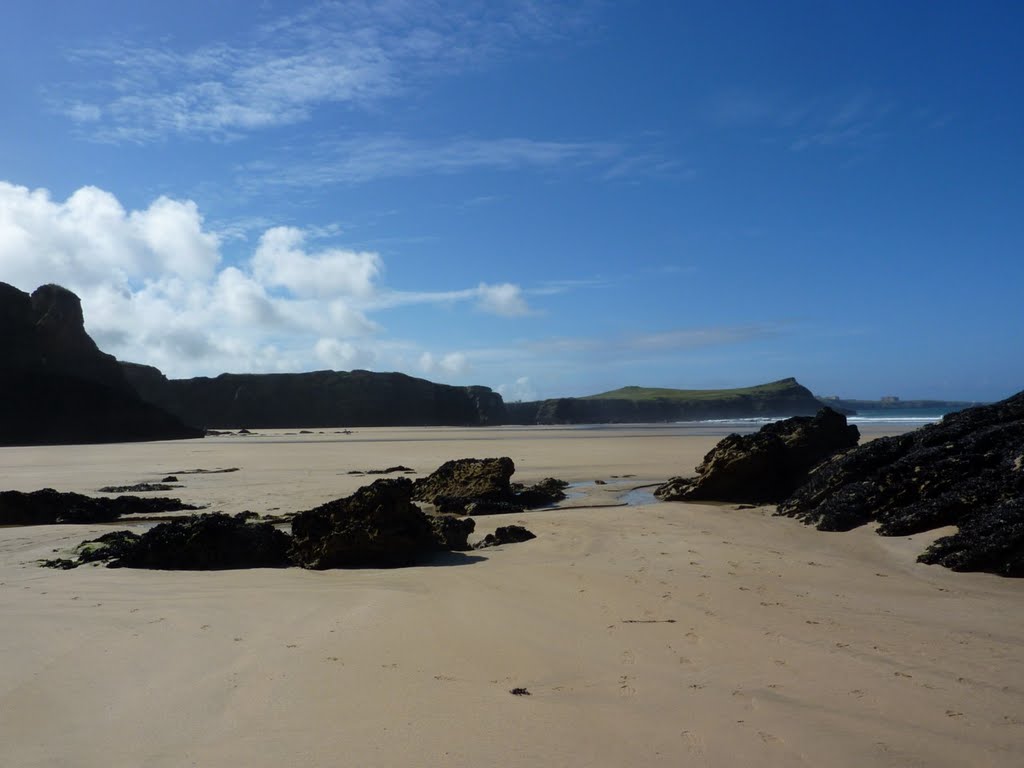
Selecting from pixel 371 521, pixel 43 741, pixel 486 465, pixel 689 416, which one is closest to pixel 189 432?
pixel 486 465

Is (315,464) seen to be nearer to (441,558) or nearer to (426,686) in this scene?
(441,558)

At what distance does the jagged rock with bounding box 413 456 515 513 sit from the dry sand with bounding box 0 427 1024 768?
5.04 metres

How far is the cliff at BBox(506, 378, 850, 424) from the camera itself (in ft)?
431

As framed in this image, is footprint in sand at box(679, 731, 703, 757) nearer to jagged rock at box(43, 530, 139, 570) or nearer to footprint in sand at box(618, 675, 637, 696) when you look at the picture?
footprint in sand at box(618, 675, 637, 696)

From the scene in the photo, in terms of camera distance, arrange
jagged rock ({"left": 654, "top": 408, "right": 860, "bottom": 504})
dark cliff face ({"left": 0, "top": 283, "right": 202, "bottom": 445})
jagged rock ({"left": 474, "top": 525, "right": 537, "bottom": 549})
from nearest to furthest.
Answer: jagged rock ({"left": 474, "top": 525, "right": 537, "bottom": 549}), jagged rock ({"left": 654, "top": 408, "right": 860, "bottom": 504}), dark cliff face ({"left": 0, "top": 283, "right": 202, "bottom": 445})

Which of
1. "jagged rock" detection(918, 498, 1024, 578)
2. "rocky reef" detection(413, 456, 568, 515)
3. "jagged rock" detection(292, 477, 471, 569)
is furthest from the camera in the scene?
"rocky reef" detection(413, 456, 568, 515)

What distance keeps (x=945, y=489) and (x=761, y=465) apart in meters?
4.72

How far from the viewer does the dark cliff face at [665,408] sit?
432 feet

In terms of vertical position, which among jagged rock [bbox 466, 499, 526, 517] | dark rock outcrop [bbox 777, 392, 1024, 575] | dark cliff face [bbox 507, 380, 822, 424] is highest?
dark cliff face [bbox 507, 380, 822, 424]

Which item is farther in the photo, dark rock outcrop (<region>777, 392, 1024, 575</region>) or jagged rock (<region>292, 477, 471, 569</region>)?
jagged rock (<region>292, 477, 471, 569</region>)

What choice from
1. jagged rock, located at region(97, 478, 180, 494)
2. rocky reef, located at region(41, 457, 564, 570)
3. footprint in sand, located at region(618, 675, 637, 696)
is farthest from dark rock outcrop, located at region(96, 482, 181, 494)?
footprint in sand, located at region(618, 675, 637, 696)

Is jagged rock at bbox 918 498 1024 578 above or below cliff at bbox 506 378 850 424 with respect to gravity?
below

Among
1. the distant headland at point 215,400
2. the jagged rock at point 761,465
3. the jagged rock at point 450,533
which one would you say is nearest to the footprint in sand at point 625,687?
the jagged rock at point 450,533

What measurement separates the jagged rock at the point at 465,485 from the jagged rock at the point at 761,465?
3421mm
